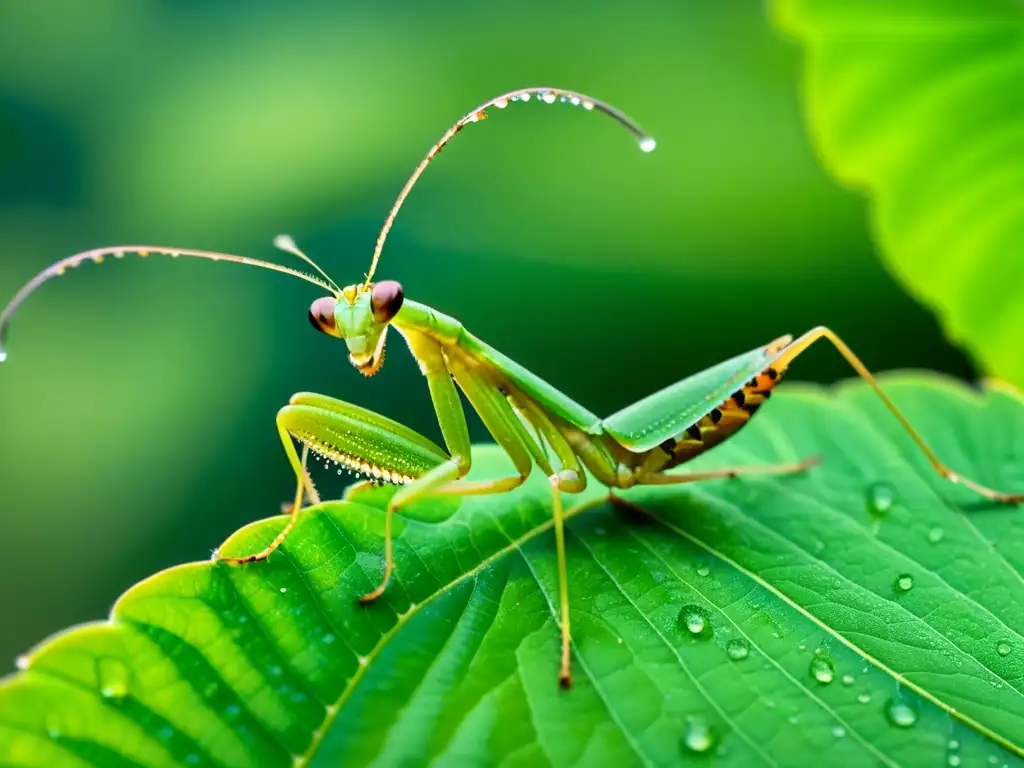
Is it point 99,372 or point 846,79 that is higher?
point 99,372

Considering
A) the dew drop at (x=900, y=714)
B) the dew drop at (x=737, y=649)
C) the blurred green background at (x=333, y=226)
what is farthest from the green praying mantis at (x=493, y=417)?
the blurred green background at (x=333, y=226)

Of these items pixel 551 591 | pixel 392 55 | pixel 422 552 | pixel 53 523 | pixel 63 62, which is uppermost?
pixel 63 62

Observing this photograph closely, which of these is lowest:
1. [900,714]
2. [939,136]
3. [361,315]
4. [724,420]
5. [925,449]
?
[900,714]

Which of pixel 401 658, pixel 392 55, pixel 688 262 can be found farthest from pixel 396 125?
pixel 401 658

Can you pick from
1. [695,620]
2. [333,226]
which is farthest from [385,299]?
[333,226]

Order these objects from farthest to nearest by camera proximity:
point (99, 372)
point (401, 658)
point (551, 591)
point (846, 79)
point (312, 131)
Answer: point (312, 131) < point (99, 372) < point (846, 79) < point (551, 591) < point (401, 658)

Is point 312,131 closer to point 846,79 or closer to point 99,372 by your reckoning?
point 99,372

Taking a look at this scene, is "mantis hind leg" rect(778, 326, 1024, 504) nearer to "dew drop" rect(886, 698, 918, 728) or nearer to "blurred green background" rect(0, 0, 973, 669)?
"dew drop" rect(886, 698, 918, 728)

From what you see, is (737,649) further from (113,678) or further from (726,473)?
(113,678)
